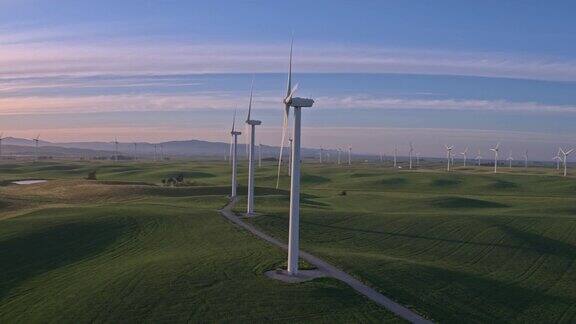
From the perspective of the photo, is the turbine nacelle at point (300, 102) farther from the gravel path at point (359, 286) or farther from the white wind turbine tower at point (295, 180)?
the gravel path at point (359, 286)

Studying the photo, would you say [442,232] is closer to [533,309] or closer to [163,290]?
[533,309]

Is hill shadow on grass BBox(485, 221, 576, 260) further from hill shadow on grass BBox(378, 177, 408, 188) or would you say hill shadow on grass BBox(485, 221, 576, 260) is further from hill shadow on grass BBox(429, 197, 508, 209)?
hill shadow on grass BBox(378, 177, 408, 188)

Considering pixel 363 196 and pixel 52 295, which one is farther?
pixel 363 196

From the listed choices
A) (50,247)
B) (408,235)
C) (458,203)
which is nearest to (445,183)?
(458,203)

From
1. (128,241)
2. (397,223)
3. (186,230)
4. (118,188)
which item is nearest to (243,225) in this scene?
(186,230)

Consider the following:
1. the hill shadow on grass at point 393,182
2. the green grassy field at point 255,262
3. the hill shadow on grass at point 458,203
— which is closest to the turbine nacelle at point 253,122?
the green grassy field at point 255,262

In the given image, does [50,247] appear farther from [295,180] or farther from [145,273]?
[295,180]
